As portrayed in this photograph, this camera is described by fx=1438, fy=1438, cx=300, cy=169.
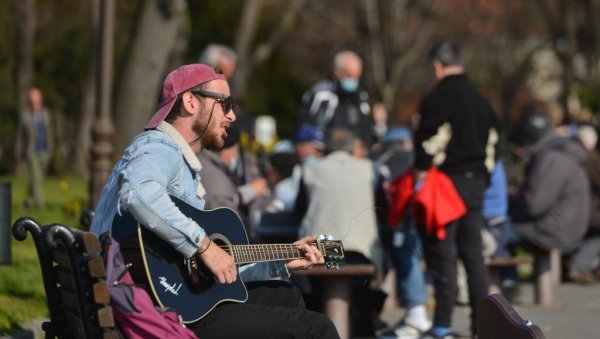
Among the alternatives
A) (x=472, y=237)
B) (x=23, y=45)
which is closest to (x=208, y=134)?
(x=472, y=237)

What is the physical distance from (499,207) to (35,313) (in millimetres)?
4856

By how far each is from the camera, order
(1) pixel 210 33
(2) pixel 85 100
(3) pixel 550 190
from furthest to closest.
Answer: (1) pixel 210 33, (2) pixel 85 100, (3) pixel 550 190

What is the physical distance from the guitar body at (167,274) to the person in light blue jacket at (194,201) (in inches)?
1.9

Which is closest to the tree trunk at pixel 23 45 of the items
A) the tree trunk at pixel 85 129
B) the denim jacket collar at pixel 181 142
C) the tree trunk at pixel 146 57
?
the tree trunk at pixel 85 129

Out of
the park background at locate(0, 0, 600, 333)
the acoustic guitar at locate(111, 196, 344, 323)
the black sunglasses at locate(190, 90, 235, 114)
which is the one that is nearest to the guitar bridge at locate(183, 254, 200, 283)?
the acoustic guitar at locate(111, 196, 344, 323)

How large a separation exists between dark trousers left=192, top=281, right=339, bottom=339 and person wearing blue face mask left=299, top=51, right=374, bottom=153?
715 centimetres

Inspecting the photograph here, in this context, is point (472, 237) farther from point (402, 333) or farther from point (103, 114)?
point (103, 114)

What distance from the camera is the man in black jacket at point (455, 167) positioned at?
10.0 metres

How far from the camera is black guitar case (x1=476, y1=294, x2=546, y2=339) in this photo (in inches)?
208

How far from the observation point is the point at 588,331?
10.8 m

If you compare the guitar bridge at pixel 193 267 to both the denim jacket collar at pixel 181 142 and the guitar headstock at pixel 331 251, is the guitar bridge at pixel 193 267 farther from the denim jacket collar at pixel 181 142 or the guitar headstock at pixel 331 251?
the guitar headstock at pixel 331 251

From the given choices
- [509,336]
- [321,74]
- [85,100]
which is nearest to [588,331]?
[509,336]

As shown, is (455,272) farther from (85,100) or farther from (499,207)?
(85,100)

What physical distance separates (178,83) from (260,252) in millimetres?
808
